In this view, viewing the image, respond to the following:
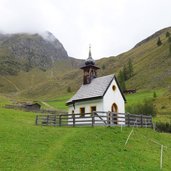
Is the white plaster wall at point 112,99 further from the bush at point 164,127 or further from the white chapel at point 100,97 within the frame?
the bush at point 164,127

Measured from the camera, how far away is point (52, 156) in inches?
872

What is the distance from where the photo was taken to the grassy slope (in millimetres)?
21109

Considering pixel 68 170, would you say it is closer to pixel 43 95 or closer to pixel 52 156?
pixel 52 156

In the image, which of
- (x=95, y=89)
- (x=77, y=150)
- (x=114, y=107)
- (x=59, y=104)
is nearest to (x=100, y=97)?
(x=95, y=89)

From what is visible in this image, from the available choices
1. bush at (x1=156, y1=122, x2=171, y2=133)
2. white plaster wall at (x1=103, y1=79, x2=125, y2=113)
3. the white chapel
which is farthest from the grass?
white plaster wall at (x1=103, y1=79, x2=125, y2=113)

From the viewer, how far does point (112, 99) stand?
3744cm

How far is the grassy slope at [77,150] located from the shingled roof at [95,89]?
7.40 metres

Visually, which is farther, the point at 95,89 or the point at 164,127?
the point at 164,127

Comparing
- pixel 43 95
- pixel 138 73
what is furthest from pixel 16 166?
pixel 43 95

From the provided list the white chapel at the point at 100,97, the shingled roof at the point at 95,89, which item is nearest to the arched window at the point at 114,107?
the white chapel at the point at 100,97

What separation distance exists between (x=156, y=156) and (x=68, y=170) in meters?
8.57

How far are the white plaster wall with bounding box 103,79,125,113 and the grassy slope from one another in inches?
250

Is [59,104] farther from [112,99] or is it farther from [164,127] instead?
[112,99]

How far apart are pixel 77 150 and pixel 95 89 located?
15263 mm
